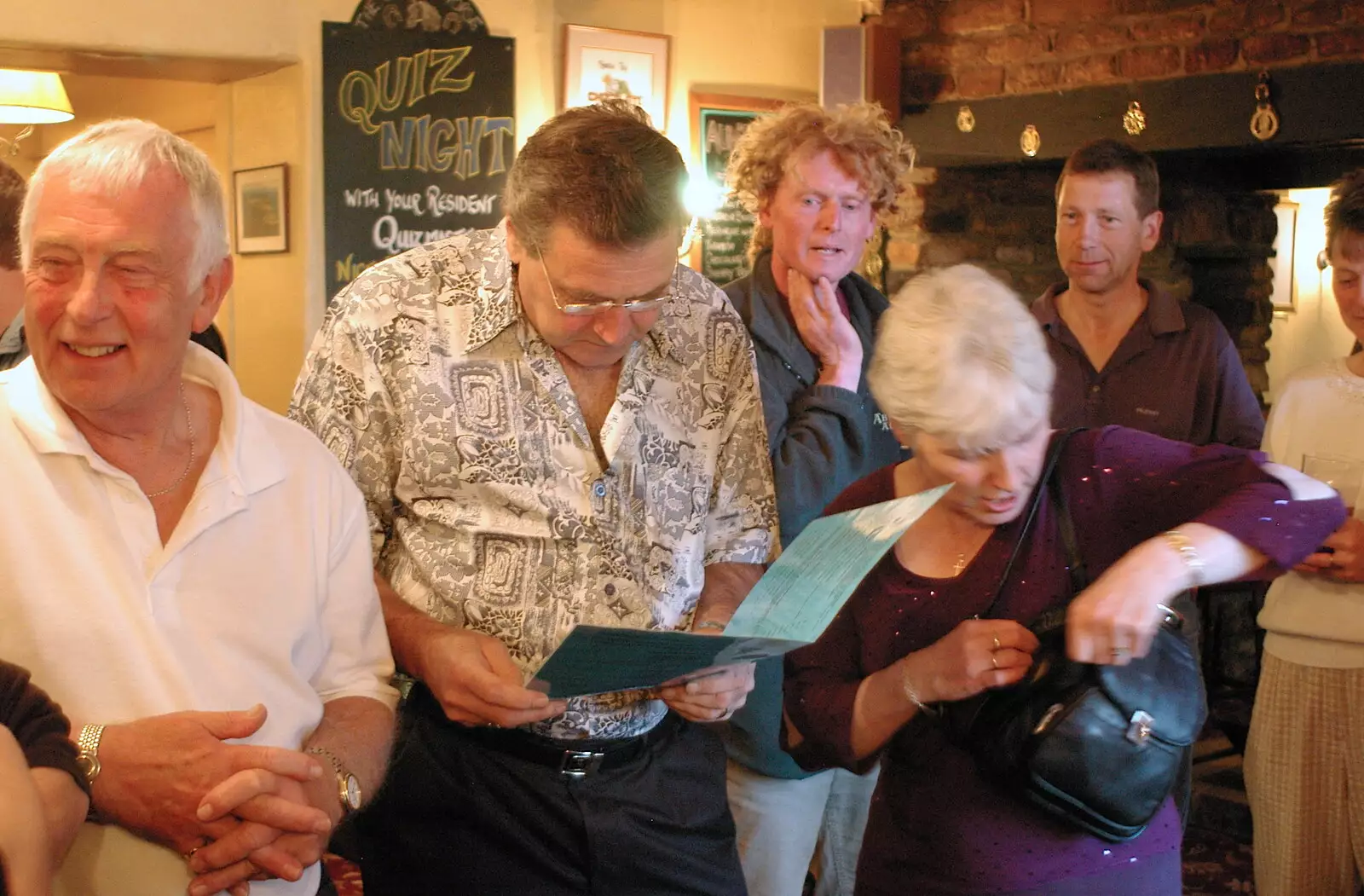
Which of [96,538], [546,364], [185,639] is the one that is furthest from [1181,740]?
[96,538]

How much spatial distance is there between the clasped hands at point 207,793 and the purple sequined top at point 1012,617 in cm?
68

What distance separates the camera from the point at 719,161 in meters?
5.26

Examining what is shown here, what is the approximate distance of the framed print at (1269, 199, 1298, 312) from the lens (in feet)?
21.9

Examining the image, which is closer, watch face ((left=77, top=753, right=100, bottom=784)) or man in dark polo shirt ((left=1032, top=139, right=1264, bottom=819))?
watch face ((left=77, top=753, right=100, bottom=784))

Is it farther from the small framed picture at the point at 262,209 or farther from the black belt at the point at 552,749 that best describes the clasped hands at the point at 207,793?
the small framed picture at the point at 262,209

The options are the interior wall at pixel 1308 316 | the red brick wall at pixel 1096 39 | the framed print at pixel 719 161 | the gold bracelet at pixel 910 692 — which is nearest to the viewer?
the gold bracelet at pixel 910 692

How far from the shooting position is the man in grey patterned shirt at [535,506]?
179cm

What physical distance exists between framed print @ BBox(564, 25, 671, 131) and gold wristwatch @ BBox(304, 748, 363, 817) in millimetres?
3637

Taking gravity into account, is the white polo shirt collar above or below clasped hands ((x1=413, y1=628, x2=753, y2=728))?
above

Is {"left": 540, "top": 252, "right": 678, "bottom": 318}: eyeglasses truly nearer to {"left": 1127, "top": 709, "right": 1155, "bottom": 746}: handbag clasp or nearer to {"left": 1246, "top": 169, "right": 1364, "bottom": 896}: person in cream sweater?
{"left": 1127, "top": 709, "right": 1155, "bottom": 746}: handbag clasp

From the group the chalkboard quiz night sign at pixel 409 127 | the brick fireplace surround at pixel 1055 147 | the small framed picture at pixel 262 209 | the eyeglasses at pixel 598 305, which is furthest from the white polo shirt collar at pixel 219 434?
the brick fireplace surround at pixel 1055 147

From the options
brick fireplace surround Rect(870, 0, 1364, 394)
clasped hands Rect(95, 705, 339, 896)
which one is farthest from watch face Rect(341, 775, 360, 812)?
brick fireplace surround Rect(870, 0, 1364, 394)

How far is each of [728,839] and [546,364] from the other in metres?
0.77

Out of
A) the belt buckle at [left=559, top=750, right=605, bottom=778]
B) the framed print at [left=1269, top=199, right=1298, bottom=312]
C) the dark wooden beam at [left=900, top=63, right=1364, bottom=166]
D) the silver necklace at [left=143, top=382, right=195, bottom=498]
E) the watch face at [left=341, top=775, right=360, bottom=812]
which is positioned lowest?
the belt buckle at [left=559, top=750, right=605, bottom=778]
